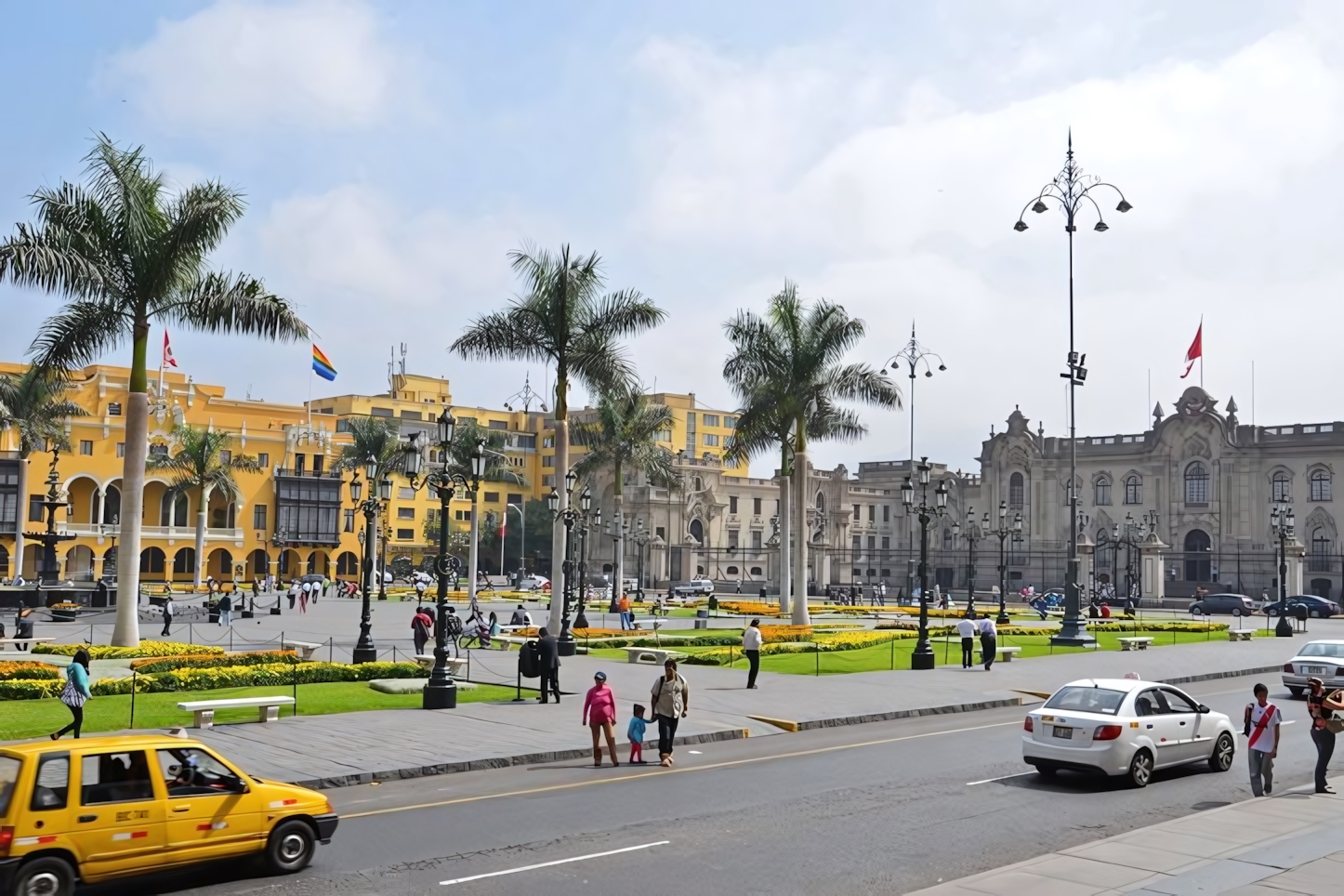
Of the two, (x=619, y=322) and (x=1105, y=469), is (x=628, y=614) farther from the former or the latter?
(x=1105, y=469)

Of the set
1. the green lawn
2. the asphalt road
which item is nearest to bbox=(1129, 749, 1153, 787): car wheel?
the asphalt road

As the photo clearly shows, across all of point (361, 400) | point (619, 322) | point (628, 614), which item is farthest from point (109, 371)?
point (619, 322)

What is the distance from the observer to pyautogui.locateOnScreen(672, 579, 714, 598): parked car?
2982 inches

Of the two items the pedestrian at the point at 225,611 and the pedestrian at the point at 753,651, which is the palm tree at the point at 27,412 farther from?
the pedestrian at the point at 753,651

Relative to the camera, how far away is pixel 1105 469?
Answer: 9612 cm

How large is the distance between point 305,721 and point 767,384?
84.9ft

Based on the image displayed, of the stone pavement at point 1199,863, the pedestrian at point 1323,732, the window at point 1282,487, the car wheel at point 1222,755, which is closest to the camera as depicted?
the stone pavement at point 1199,863

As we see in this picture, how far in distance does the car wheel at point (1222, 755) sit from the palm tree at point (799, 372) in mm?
24926

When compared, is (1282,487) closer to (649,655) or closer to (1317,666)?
Answer: (1317,666)

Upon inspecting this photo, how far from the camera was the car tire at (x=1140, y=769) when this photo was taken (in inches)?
616

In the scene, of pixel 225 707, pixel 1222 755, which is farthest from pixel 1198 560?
pixel 225 707

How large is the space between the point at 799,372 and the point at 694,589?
123 ft

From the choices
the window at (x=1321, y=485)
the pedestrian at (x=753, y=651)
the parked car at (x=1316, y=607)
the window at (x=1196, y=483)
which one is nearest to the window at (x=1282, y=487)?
the window at (x=1321, y=485)

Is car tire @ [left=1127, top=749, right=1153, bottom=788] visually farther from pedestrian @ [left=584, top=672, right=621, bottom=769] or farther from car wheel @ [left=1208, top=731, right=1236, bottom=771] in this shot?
pedestrian @ [left=584, top=672, right=621, bottom=769]
